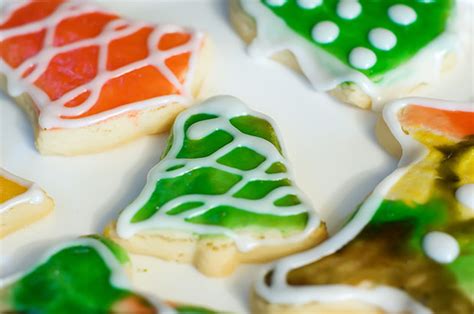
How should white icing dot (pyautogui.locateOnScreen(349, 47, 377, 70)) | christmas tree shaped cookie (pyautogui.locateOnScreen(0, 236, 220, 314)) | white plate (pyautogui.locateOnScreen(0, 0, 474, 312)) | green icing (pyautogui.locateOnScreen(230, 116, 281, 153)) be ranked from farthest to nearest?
white icing dot (pyautogui.locateOnScreen(349, 47, 377, 70)), green icing (pyautogui.locateOnScreen(230, 116, 281, 153)), white plate (pyautogui.locateOnScreen(0, 0, 474, 312)), christmas tree shaped cookie (pyautogui.locateOnScreen(0, 236, 220, 314))

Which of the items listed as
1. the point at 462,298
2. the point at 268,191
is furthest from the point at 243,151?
the point at 462,298

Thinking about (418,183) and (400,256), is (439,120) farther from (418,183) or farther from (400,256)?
A: (400,256)

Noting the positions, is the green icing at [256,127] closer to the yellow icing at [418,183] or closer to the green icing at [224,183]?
the green icing at [224,183]

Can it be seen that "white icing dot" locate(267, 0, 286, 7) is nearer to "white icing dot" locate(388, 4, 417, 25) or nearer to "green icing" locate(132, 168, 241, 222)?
"white icing dot" locate(388, 4, 417, 25)

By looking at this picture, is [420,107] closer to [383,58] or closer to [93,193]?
[383,58]

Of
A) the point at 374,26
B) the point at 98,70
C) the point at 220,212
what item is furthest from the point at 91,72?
the point at 374,26

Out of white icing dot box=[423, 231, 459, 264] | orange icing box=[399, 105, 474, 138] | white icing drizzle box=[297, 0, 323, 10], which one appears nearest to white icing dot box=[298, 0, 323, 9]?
white icing drizzle box=[297, 0, 323, 10]

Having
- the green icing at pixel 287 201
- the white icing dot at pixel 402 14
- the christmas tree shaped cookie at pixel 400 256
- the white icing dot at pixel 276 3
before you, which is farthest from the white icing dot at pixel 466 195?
the white icing dot at pixel 276 3
